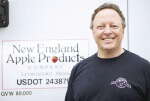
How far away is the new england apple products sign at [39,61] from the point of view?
2080 mm

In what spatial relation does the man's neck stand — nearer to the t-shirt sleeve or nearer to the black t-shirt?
the black t-shirt

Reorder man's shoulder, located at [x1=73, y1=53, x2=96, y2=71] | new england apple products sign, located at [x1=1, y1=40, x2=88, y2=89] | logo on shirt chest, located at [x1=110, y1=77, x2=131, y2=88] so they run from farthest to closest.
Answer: new england apple products sign, located at [x1=1, y1=40, x2=88, y2=89], man's shoulder, located at [x1=73, y1=53, x2=96, y2=71], logo on shirt chest, located at [x1=110, y1=77, x2=131, y2=88]

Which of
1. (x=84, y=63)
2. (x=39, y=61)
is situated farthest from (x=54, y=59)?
(x=84, y=63)

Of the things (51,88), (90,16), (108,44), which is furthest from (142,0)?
(51,88)

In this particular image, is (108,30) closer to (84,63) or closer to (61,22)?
(84,63)

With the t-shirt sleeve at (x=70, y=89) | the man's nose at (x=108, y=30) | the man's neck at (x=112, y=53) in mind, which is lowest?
the t-shirt sleeve at (x=70, y=89)

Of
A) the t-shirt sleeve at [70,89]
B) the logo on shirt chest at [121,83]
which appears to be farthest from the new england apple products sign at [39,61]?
the logo on shirt chest at [121,83]

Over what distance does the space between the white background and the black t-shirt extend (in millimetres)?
230

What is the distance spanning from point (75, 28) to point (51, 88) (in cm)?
38

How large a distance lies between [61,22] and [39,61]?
0.26 meters

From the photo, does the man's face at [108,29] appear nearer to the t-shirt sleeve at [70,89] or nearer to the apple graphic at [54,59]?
the t-shirt sleeve at [70,89]

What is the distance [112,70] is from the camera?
5.98 feet

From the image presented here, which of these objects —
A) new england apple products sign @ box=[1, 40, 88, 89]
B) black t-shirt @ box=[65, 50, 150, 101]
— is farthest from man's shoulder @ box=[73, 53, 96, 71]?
new england apple products sign @ box=[1, 40, 88, 89]

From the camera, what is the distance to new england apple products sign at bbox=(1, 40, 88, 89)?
81.9 inches
